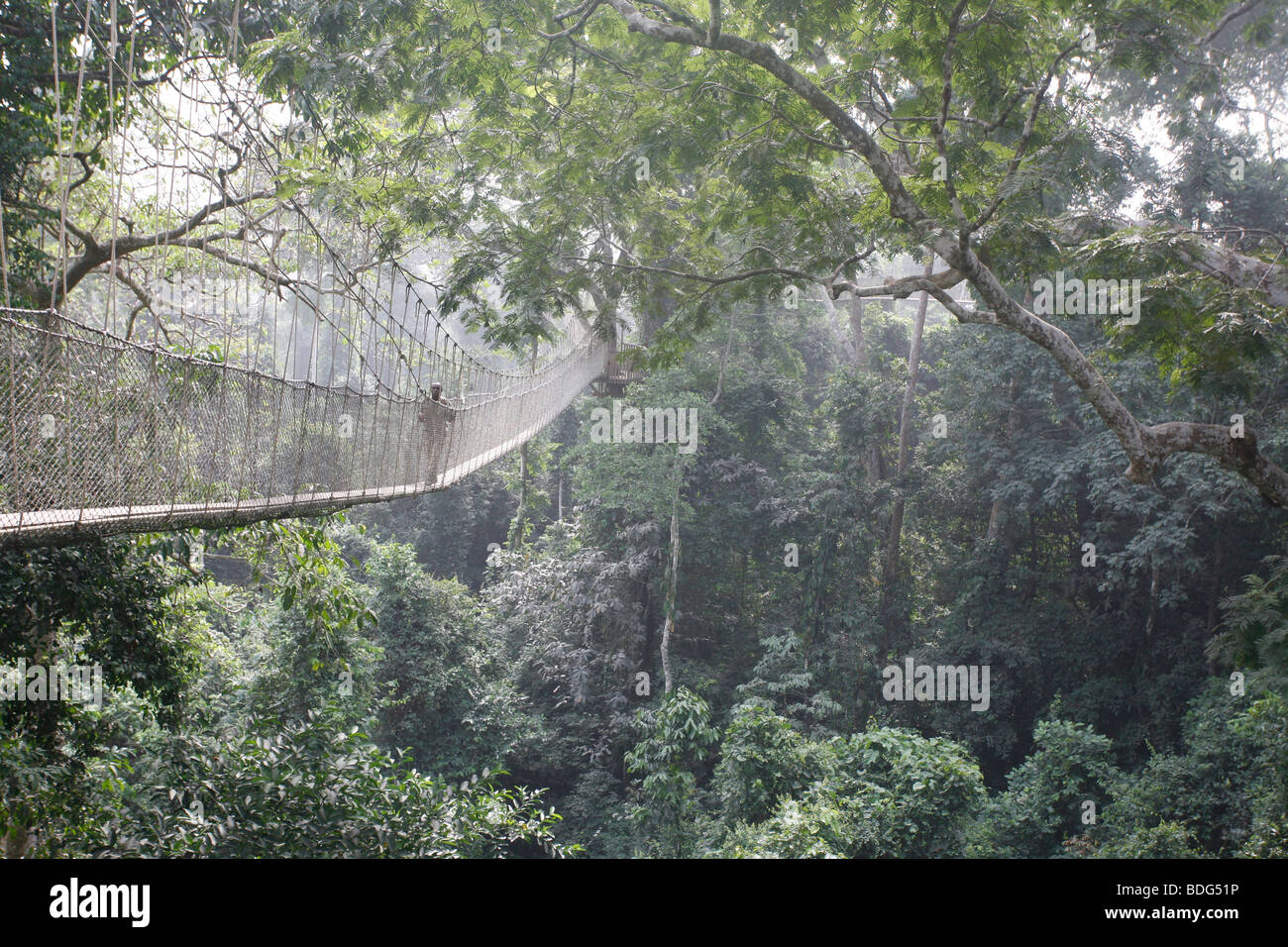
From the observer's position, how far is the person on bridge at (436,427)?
413cm

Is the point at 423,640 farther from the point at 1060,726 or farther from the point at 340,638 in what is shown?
the point at 1060,726

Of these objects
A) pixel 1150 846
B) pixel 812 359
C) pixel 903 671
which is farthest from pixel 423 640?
pixel 812 359

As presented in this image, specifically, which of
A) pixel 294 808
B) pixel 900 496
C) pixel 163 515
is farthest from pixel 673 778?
pixel 163 515

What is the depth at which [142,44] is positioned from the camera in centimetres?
439

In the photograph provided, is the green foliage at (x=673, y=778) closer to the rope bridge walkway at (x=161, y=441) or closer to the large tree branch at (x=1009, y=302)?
the rope bridge walkway at (x=161, y=441)

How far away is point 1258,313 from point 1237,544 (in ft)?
20.0

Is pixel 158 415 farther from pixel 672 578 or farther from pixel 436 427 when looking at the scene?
pixel 672 578

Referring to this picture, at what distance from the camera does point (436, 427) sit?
417 cm

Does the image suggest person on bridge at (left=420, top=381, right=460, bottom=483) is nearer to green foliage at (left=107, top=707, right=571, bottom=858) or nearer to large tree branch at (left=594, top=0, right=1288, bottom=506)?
green foliage at (left=107, top=707, right=571, bottom=858)

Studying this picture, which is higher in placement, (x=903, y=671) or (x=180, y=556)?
(x=180, y=556)

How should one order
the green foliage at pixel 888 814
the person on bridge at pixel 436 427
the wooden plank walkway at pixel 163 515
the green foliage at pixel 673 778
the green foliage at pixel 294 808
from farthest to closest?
the green foliage at pixel 673 778
the green foliage at pixel 888 814
the person on bridge at pixel 436 427
the green foliage at pixel 294 808
the wooden plank walkway at pixel 163 515

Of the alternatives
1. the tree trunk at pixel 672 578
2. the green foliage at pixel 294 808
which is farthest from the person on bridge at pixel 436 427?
the tree trunk at pixel 672 578

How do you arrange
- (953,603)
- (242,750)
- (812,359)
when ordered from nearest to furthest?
1. (242,750)
2. (953,603)
3. (812,359)
